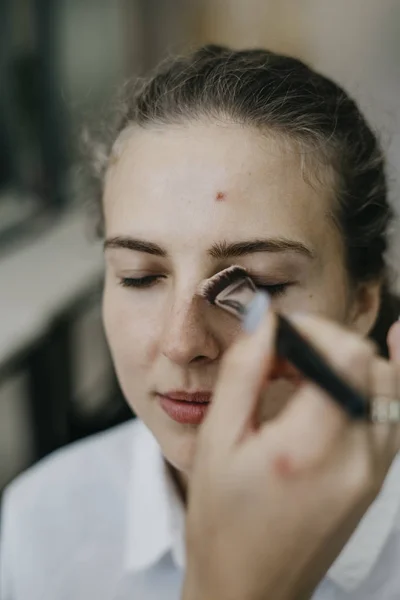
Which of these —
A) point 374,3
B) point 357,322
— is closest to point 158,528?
point 357,322

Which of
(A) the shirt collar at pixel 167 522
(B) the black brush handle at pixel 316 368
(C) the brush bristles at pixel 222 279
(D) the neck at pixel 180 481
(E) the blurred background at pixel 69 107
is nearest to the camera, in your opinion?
(B) the black brush handle at pixel 316 368

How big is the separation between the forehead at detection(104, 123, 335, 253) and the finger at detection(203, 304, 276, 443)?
0.23 meters

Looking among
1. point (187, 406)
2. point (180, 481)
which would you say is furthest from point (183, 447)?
point (180, 481)

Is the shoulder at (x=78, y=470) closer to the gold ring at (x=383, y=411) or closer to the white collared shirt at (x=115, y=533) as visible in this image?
the white collared shirt at (x=115, y=533)

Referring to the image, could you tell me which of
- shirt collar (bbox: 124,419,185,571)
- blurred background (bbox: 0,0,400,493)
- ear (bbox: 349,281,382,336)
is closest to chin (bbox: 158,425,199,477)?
shirt collar (bbox: 124,419,185,571)

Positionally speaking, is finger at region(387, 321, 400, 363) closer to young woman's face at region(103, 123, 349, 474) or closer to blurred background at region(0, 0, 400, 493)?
young woman's face at region(103, 123, 349, 474)

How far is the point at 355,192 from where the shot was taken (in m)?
0.77

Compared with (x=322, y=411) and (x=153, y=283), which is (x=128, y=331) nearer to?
(x=153, y=283)

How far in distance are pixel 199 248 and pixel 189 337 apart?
0.29ft

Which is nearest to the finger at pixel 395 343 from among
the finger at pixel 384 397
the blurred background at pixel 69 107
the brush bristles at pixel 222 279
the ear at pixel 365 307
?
the finger at pixel 384 397

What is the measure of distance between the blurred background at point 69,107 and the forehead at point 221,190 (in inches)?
32.1

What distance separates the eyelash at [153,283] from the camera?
68 cm

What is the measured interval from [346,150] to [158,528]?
51 cm

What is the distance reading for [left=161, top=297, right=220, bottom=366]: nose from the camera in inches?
25.3
